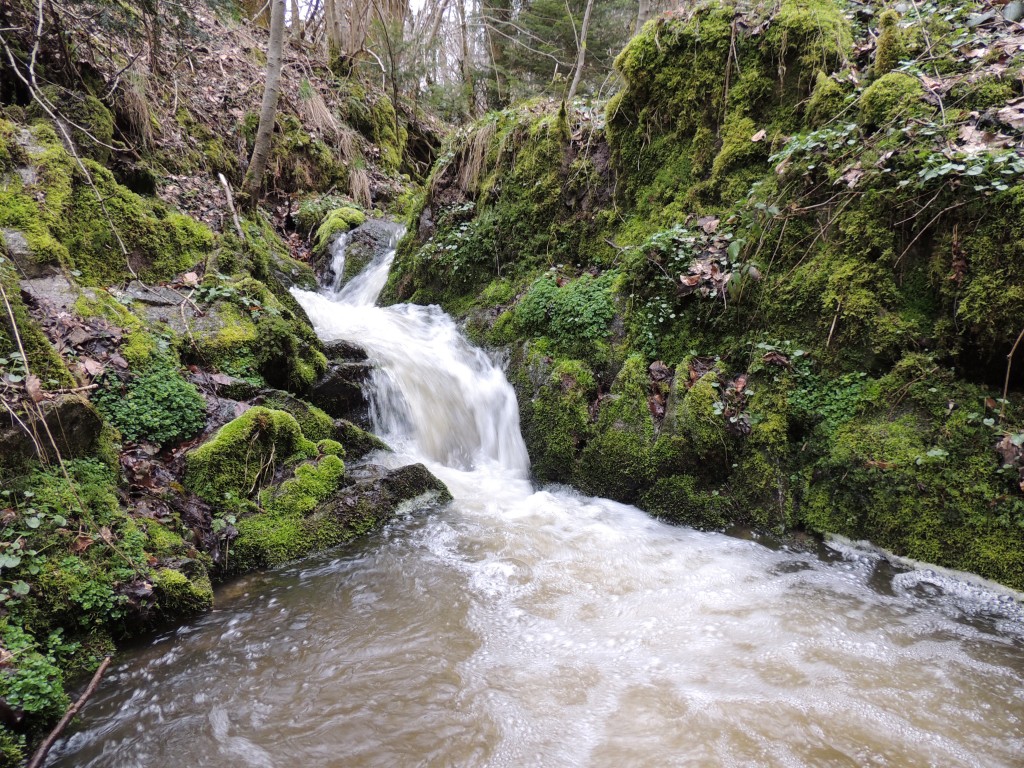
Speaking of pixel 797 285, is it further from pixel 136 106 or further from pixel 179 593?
pixel 136 106

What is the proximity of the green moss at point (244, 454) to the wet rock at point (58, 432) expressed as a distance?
2.20 ft

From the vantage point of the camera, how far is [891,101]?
4.17m

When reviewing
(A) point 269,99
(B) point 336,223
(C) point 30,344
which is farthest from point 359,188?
(C) point 30,344

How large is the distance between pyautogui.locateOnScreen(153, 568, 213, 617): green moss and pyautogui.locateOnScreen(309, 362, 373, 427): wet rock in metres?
2.35

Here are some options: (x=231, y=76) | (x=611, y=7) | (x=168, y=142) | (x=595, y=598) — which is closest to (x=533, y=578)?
(x=595, y=598)

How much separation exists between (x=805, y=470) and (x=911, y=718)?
6.62 feet

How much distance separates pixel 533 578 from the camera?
3734 millimetres

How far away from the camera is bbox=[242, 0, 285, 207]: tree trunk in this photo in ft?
23.0

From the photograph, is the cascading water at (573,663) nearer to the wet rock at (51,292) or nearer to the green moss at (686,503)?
the green moss at (686,503)

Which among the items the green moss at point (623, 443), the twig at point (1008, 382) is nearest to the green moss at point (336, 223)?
the green moss at point (623, 443)

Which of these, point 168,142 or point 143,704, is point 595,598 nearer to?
point 143,704

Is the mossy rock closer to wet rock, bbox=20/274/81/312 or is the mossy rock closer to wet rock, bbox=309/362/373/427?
wet rock, bbox=309/362/373/427

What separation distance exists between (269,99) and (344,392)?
15.6 ft

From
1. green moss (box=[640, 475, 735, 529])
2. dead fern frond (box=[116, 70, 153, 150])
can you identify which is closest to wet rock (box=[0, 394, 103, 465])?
green moss (box=[640, 475, 735, 529])
